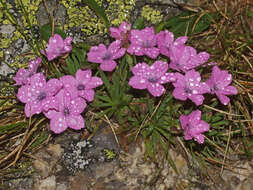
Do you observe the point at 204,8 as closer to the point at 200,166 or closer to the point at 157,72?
the point at 157,72

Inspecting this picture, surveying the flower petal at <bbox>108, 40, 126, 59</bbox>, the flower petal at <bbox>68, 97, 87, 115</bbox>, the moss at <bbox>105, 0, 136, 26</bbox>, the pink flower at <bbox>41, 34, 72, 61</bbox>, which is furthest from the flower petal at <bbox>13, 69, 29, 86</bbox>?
the moss at <bbox>105, 0, 136, 26</bbox>

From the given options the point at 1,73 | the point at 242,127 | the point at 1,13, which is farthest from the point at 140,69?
the point at 1,13

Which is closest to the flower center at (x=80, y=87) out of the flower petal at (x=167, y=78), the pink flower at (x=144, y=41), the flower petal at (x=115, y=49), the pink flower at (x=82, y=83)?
the pink flower at (x=82, y=83)

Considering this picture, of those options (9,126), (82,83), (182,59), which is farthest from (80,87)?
(182,59)

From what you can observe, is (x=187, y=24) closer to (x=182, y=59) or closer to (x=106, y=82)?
(x=182, y=59)

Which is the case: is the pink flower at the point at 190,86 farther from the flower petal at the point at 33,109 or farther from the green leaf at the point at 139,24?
the flower petal at the point at 33,109

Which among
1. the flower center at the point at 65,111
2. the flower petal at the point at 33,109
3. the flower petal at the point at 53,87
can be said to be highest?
the flower petal at the point at 53,87

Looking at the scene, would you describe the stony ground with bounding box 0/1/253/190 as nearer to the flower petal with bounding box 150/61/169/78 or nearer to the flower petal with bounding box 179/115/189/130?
the flower petal with bounding box 179/115/189/130
